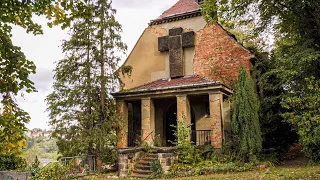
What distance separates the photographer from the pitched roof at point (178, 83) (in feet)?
43.9

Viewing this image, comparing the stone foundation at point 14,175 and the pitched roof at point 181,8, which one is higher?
the pitched roof at point 181,8

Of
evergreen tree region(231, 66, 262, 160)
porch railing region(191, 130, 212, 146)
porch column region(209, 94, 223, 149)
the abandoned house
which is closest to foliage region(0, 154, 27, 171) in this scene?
the abandoned house

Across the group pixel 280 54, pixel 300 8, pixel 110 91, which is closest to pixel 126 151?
pixel 110 91

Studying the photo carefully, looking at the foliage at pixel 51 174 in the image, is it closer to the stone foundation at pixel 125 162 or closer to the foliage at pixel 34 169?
the foliage at pixel 34 169

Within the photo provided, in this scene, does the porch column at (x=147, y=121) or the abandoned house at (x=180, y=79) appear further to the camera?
the porch column at (x=147, y=121)

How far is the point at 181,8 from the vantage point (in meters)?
18.1

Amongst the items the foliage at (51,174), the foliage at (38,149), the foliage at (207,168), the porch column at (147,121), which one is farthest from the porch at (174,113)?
the foliage at (51,174)

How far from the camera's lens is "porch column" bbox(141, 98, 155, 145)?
14.3m

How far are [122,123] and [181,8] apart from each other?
8.91 meters

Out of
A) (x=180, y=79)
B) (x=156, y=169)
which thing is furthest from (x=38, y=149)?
(x=156, y=169)

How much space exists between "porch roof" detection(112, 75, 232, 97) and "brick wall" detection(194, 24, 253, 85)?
0.83 meters

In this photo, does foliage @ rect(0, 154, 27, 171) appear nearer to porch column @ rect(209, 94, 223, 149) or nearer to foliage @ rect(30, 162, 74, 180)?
foliage @ rect(30, 162, 74, 180)

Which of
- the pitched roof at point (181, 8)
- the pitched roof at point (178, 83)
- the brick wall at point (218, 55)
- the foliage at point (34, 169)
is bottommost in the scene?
the foliage at point (34, 169)

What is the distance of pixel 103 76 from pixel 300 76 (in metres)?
9.24
